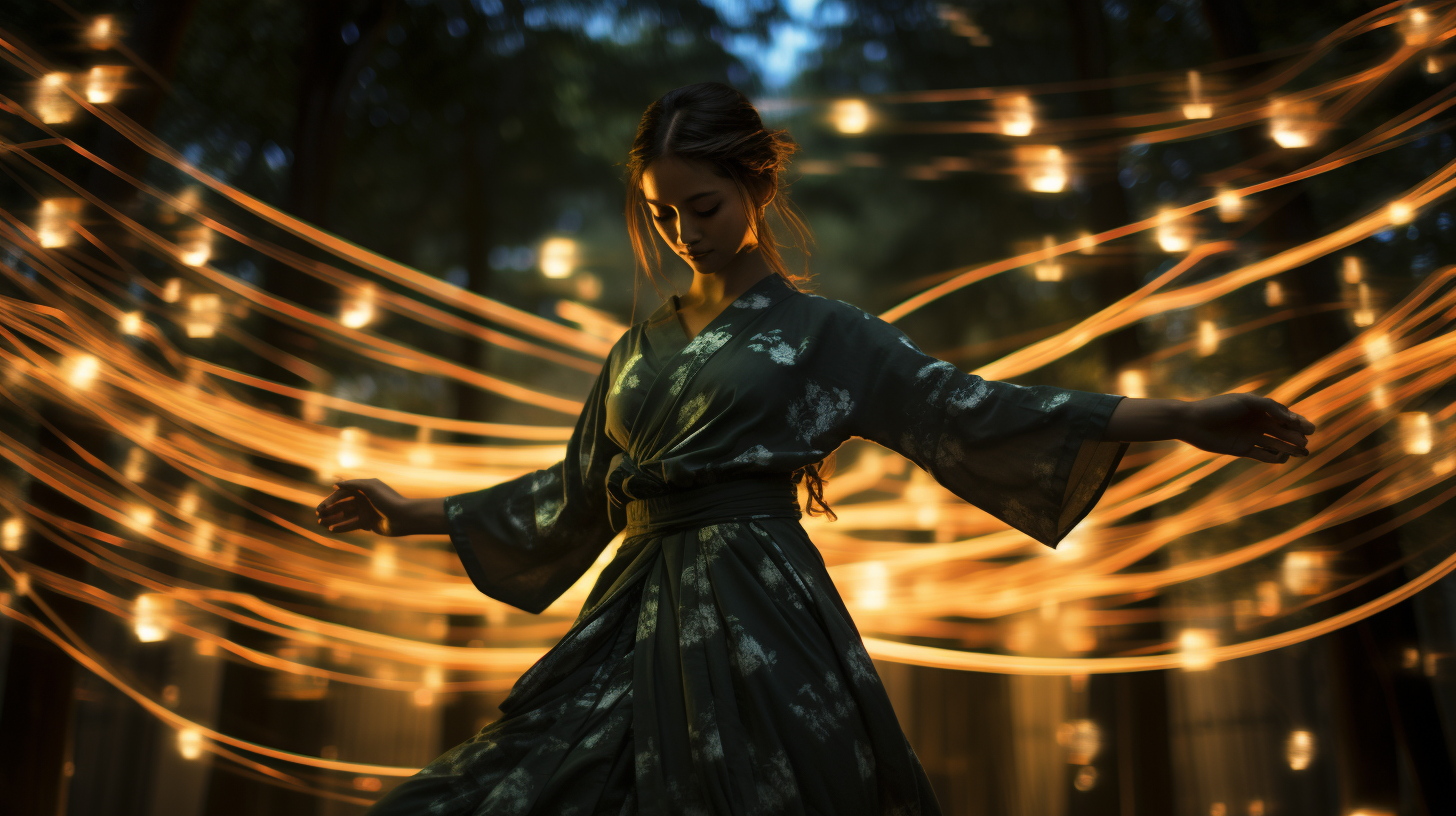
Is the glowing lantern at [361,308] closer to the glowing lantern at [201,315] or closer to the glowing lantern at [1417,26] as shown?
the glowing lantern at [201,315]

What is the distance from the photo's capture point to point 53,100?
259cm

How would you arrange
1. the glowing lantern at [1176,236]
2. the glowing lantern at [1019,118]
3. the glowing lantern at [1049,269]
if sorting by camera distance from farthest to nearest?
the glowing lantern at [1049,269], the glowing lantern at [1176,236], the glowing lantern at [1019,118]

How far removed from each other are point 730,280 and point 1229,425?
76 cm

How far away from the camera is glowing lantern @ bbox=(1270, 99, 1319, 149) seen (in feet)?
8.91

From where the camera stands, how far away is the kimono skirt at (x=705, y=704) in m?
1.13

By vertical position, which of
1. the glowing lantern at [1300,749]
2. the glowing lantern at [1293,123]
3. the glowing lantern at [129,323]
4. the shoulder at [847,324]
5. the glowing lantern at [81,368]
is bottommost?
the glowing lantern at [1300,749]

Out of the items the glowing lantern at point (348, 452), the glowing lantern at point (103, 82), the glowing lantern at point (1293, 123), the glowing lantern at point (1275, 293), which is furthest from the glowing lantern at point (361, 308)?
the glowing lantern at point (1275, 293)

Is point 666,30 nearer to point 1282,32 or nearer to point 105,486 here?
point 1282,32

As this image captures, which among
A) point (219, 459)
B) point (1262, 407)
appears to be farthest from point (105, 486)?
point (1262, 407)

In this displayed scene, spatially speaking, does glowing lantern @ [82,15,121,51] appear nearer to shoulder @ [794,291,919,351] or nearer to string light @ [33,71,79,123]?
string light @ [33,71,79,123]

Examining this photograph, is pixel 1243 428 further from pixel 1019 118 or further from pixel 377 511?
pixel 1019 118

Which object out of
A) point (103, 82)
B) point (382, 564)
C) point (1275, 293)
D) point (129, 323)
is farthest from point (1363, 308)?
point (103, 82)

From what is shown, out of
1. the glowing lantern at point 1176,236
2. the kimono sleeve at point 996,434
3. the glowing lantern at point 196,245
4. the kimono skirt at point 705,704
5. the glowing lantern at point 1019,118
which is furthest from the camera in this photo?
the glowing lantern at point 1176,236

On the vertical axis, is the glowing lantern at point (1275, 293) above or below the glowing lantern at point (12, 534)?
above
